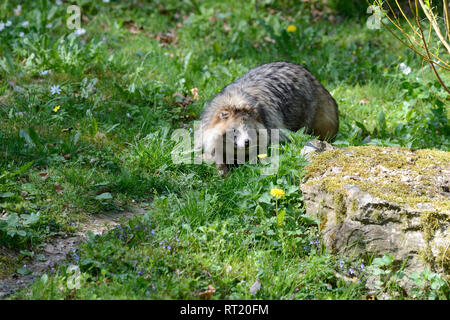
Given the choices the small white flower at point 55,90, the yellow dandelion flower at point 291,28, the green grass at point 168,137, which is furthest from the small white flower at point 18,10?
the yellow dandelion flower at point 291,28

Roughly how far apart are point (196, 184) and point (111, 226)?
107cm

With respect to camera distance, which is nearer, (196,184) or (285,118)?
(196,184)

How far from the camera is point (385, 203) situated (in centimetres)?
358

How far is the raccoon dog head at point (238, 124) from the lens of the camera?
5105 mm

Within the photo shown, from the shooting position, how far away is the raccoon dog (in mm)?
5191

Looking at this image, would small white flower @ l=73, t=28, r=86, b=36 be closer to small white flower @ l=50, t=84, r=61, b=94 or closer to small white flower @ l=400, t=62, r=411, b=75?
small white flower @ l=50, t=84, r=61, b=94

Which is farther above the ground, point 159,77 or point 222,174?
point 159,77

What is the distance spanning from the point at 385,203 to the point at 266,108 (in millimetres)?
2263

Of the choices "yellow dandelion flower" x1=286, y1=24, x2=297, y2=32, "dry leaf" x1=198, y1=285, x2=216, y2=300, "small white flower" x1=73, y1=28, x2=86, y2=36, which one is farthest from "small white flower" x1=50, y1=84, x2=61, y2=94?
"yellow dandelion flower" x1=286, y1=24, x2=297, y2=32

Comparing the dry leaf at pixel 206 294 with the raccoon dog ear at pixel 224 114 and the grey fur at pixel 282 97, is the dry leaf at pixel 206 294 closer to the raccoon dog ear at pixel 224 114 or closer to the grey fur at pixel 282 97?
the raccoon dog ear at pixel 224 114

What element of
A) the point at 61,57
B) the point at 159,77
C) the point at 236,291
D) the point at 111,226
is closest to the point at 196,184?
the point at 111,226

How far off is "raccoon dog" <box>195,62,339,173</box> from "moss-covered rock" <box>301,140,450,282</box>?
1116 mm
